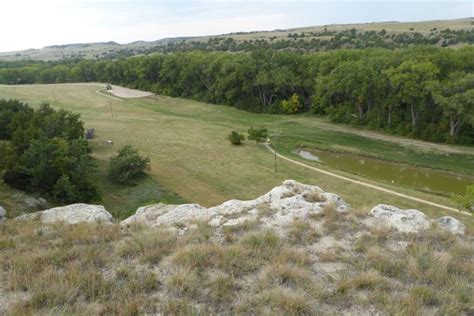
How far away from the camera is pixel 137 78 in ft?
298

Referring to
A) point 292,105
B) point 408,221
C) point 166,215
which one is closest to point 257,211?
point 166,215

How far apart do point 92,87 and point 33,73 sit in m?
28.9

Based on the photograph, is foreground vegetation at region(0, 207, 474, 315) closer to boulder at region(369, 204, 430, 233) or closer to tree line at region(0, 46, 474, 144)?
boulder at region(369, 204, 430, 233)

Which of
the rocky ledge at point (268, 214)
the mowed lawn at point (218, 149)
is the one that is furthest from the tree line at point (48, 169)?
the rocky ledge at point (268, 214)

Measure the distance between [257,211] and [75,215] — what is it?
6179 millimetres

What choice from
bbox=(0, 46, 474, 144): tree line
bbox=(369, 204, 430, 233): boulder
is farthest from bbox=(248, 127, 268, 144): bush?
bbox=(369, 204, 430, 233): boulder

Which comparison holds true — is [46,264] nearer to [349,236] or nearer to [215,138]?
[349,236]

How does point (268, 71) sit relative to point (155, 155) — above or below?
above

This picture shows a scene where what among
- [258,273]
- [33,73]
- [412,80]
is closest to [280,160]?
[412,80]

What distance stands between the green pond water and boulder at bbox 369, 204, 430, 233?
2296cm

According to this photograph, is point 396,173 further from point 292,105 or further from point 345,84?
point 292,105

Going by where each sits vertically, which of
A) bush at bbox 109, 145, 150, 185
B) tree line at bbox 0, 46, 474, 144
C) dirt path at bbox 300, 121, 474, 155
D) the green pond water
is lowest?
the green pond water

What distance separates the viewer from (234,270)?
26.3 ft

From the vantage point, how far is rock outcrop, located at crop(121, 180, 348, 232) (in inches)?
443
